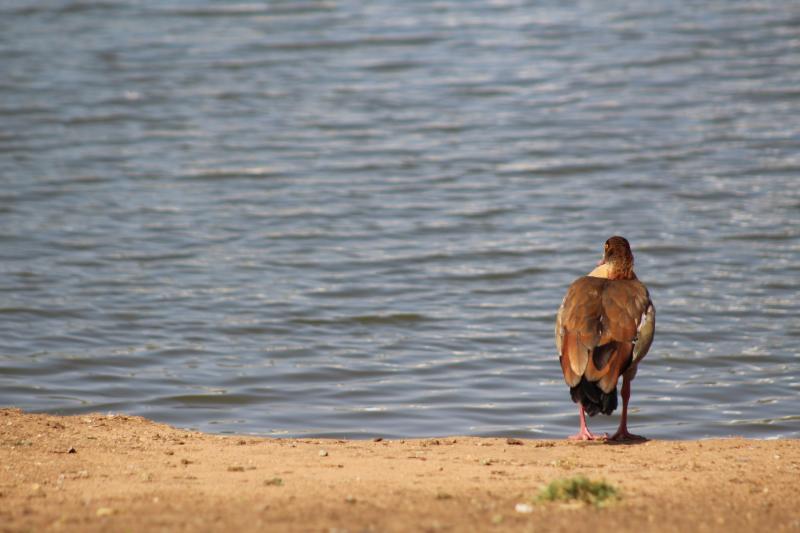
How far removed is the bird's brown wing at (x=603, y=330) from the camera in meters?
7.87

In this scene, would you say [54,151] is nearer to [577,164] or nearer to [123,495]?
[577,164]

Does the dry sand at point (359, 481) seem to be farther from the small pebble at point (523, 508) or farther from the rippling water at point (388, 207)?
the rippling water at point (388, 207)

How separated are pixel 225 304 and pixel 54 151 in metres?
8.17

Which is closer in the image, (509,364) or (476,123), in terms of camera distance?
(509,364)

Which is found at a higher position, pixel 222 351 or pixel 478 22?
pixel 478 22

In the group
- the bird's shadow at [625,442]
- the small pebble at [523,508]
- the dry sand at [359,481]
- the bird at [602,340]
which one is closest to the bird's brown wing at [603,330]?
the bird at [602,340]

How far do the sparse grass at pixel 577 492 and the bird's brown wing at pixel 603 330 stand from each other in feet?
6.79

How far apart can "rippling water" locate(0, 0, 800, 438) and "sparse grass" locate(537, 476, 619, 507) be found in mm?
3282

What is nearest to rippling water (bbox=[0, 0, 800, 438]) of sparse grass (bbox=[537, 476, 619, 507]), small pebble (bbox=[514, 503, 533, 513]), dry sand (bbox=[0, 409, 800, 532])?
dry sand (bbox=[0, 409, 800, 532])

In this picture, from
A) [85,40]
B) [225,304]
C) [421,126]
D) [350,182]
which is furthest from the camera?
[85,40]

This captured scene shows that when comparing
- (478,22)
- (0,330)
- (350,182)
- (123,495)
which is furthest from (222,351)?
(478,22)

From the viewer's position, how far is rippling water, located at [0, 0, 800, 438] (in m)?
10.3

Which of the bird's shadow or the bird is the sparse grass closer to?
the bird

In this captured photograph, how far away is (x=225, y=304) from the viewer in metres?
12.6
